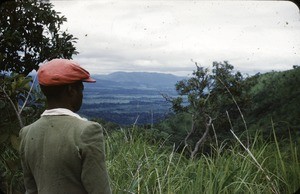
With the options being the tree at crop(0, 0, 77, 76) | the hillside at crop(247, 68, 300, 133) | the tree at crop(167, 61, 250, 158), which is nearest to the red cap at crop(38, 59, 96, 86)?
the tree at crop(0, 0, 77, 76)

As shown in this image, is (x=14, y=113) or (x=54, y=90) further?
(x=14, y=113)

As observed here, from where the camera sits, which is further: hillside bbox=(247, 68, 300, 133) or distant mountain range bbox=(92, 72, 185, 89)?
hillside bbox=(247, 68, 300, 133)

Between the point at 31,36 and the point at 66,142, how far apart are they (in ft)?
8.66

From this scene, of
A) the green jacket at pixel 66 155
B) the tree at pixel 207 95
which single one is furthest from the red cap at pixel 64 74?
the tree at pixel 207 95

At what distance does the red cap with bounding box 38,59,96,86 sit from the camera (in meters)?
1.57

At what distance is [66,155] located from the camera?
155cm

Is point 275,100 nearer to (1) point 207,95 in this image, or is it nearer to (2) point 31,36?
(1) point 207,95

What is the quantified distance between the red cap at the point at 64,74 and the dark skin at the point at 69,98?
3 cm

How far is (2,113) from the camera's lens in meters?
2.82

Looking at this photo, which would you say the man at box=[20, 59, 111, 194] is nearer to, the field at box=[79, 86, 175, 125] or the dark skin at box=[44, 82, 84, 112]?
the dark skin at box=[44, 82, 84, 112]

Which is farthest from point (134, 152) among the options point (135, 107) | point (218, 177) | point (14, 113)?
point (14, 113)

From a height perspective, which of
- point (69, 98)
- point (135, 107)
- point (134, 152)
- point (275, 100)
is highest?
point (69, 98)

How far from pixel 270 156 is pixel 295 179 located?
0.46 metres

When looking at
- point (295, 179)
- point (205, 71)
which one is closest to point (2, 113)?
point (295, 179)
